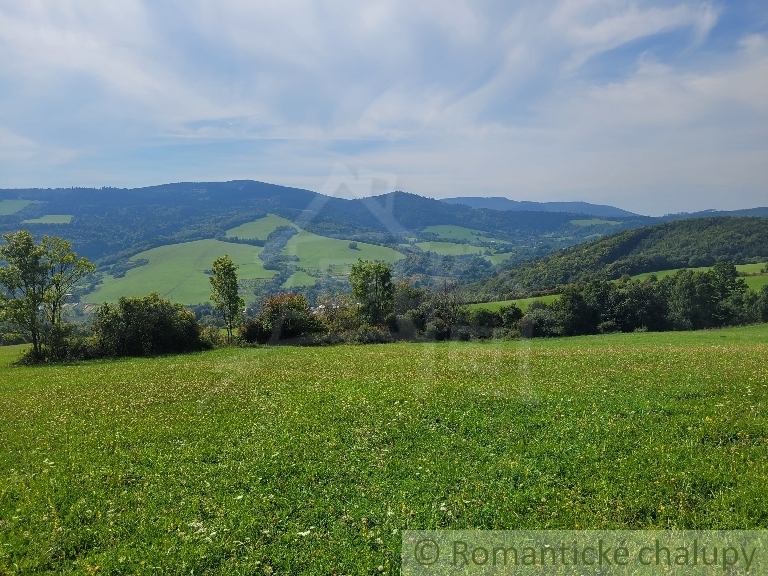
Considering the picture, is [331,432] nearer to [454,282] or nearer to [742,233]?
[454,282]

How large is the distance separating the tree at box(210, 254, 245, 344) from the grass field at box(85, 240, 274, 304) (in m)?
82.2

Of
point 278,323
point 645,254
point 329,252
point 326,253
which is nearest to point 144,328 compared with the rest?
point 278,323

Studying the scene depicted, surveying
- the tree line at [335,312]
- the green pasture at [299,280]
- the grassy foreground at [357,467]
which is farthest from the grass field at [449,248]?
the grassy foreground at [357,467]

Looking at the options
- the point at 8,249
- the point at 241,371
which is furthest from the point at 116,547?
the point at 8,249

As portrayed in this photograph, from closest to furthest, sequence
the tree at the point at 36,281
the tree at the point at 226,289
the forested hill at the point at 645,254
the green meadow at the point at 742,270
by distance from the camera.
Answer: the tree at the point at 36,281 < the tree at the point at 226,289 < the green meadow at the point at 742,270 < the forested hill at the point at 645,254

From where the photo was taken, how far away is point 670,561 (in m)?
6.88

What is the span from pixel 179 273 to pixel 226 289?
400ft

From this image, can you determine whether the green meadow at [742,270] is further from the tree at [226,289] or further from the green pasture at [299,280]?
the tree at [226,289]

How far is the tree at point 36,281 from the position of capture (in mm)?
34469

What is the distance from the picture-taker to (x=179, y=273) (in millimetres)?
158500

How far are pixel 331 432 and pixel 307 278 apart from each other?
113 m

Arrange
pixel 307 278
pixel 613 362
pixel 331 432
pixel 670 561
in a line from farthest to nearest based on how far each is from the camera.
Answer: pixel 307 278, pixel 613 362, pixel 331 432, pixel 670 561

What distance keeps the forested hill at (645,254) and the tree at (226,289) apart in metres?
77.9

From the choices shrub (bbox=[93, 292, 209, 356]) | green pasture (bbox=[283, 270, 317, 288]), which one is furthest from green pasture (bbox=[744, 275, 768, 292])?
shrub (bbox=[93, 292, 209, 356])
